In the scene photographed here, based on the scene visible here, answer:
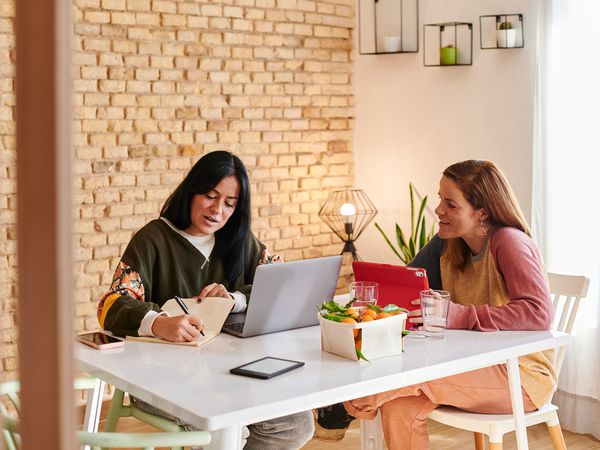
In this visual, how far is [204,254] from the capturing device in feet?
9.63

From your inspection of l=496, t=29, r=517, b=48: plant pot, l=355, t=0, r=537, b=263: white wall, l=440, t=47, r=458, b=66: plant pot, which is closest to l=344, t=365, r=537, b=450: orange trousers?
l=355, t=0, r=537, b=263: white wall

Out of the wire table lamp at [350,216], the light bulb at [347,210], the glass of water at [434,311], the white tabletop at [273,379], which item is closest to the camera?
the white tabletop at [273,379]

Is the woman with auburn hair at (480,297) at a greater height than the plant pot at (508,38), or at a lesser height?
lesser

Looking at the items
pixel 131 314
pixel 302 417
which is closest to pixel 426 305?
pixel 302 417

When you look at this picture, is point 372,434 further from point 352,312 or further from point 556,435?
point 352,312

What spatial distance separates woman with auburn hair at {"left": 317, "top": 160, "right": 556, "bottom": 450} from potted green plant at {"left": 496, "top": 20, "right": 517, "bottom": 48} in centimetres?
159

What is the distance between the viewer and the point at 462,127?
466 centimetres

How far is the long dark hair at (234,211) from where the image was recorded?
290cm

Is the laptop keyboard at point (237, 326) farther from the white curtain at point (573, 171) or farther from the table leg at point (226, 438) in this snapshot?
the white curtain at point (573, 171)

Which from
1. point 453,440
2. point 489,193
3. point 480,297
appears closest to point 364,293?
point 480,297

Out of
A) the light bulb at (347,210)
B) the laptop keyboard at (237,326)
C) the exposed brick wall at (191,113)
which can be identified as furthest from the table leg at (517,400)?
the light bulb at (347,210)

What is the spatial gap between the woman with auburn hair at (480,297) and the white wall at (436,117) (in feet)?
4.89

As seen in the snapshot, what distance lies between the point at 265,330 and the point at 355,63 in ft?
9.88

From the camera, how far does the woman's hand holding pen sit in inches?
97.5
